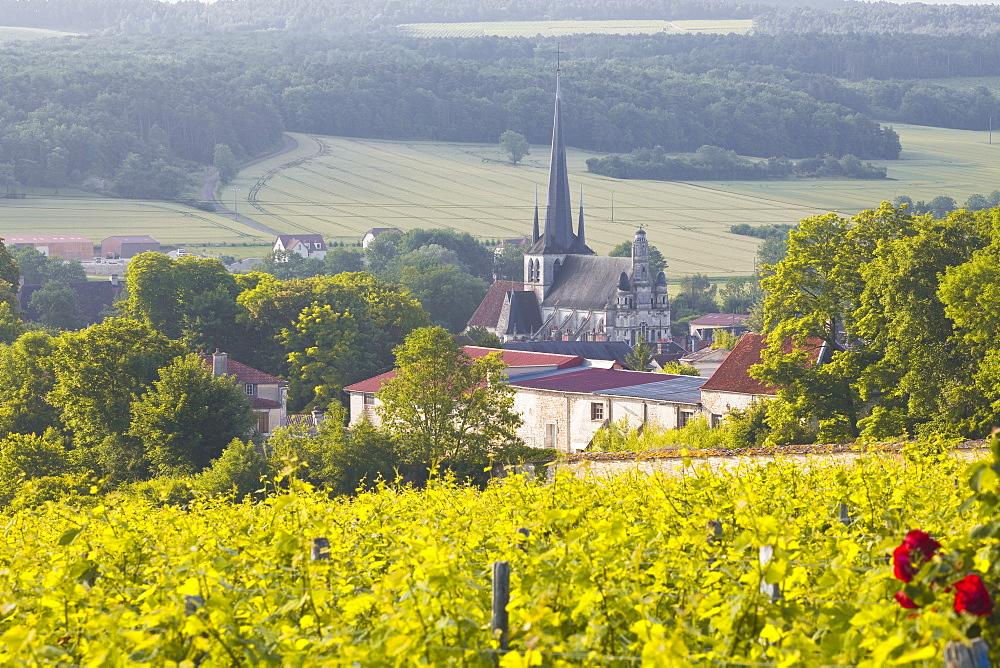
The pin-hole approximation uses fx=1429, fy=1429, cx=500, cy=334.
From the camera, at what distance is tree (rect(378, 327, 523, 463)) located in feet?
129

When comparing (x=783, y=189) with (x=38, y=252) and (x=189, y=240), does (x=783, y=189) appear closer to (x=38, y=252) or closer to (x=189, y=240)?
(x=189, y=240)

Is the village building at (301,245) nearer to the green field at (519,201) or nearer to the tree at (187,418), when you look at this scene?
the green field at (519,201)

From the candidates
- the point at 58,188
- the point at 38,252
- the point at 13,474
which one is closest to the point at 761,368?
the point at 13,474

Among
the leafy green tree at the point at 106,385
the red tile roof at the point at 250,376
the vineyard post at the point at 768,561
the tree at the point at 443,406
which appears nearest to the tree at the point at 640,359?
the red tile roof at the point at 250,376

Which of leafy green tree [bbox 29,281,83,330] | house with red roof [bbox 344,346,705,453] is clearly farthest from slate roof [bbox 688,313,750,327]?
house with red roof [bbox 344,346,705,453]

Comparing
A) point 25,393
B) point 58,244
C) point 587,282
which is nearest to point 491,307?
point 587,282

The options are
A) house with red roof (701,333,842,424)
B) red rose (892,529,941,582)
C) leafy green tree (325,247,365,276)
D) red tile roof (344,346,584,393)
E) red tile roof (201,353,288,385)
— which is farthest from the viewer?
leafy green tree (325,247,365,276)

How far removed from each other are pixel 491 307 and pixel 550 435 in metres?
68.5

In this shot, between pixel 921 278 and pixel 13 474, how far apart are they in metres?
24.1

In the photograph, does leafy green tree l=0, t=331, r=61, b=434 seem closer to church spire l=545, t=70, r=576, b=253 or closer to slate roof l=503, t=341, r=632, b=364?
slate roof l=503, t=341, r=632, b=364

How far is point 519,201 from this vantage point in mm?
183250

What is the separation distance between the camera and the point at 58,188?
593 ft

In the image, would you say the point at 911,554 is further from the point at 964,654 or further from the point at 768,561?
the point at 768,561

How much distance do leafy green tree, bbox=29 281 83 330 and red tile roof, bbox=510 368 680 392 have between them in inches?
2256
